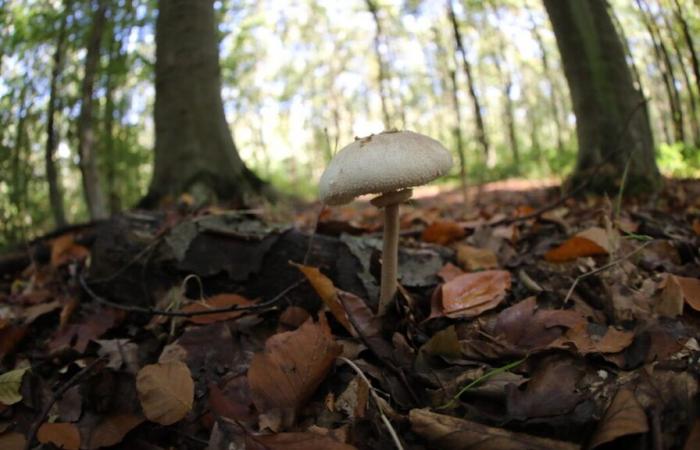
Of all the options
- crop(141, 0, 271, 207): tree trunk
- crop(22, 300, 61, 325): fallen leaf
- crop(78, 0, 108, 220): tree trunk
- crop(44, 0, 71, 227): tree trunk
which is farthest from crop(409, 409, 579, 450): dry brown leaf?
crop(44, 0, 71, 227): tree trunk

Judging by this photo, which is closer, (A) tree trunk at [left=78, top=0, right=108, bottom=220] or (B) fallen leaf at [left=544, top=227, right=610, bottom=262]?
(B) fallen leaf at [left=544, top=227, right=610, bottom=262]

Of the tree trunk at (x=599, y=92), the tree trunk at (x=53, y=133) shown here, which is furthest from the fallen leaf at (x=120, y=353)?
the tree trunk at (x=53, y=133)

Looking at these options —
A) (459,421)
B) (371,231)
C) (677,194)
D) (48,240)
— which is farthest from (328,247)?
(677,194)

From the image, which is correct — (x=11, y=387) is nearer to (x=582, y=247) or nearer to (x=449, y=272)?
(x=449, y=272)

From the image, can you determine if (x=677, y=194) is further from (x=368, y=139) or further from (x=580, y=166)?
(x=368, y=139)

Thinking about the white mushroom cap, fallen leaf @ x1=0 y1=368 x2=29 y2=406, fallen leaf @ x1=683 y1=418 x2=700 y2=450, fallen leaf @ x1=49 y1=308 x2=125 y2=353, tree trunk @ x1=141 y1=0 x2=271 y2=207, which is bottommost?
fallen leaf @ x1=683 y1=418 x2=700 y2=450

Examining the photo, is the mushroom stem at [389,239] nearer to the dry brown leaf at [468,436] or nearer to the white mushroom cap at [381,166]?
the white mushroom cap at [381,166]

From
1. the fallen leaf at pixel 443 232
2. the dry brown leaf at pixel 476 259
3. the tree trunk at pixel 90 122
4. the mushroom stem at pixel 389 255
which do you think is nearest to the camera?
the mushroom stem at pixel 389 255

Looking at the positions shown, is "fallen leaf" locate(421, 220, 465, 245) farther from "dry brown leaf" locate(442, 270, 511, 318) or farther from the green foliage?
the green foliage
